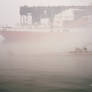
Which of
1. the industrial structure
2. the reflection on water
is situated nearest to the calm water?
the reflection on water

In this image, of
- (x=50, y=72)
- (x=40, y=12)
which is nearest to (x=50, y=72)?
(x=50, y=72)

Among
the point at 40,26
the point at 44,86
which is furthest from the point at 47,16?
the point at 44,86

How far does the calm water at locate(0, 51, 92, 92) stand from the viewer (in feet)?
5.38

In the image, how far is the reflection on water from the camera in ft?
5.38

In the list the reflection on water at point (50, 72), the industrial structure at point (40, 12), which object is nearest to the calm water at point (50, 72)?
the reflection on water at point (50, 72)

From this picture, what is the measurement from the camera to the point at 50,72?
1.66 m

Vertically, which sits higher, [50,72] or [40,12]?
[40,12]

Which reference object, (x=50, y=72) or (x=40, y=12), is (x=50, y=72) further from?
(x=40, y=12)

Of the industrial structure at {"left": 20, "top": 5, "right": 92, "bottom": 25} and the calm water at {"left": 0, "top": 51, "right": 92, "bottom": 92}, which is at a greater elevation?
the industrial structure at {"left": 20, "top": 5, "right": 92, "bottom": 25}

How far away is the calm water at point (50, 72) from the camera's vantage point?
164 cm

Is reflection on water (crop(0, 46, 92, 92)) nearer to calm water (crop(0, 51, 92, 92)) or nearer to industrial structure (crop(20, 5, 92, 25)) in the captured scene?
calm water (crop(0, 51, 92, 92))

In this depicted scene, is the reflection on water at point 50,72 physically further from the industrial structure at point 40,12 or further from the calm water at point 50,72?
the industrial structure at point 40,12

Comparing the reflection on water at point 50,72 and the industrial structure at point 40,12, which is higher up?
the industrial structure at point 40,12

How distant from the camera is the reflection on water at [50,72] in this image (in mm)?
1641
